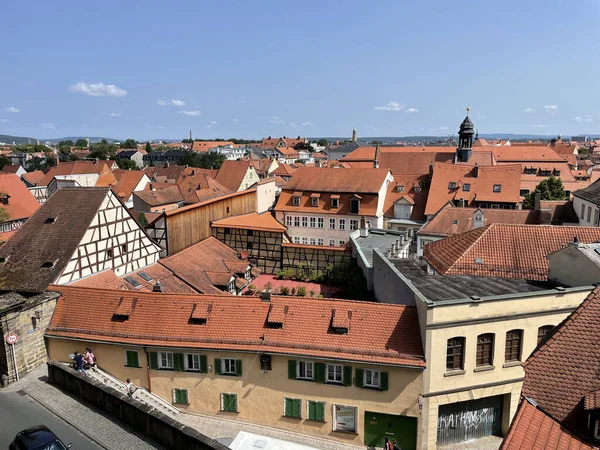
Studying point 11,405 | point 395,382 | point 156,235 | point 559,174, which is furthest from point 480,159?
point 11,405

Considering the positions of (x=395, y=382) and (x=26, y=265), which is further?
(x=26, y=265)

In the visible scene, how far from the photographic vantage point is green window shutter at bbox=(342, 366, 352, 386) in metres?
17.0

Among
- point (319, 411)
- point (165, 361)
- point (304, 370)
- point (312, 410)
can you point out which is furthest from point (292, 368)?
point (165, 361)

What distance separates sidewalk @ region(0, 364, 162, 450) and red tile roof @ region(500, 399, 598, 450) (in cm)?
956

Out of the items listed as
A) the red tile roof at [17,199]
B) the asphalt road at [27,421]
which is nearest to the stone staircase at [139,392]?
the asphalt road at [27,421]

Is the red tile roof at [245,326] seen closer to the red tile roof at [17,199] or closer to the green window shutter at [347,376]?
the green window shutter at [347,376]

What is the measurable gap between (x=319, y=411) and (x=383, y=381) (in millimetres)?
2675

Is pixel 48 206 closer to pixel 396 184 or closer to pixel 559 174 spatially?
pixel 396 184

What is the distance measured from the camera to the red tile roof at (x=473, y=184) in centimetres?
4366

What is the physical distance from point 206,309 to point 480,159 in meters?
53.1

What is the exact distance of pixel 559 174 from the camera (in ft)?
202

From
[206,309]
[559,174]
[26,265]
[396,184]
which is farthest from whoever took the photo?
[559,174]

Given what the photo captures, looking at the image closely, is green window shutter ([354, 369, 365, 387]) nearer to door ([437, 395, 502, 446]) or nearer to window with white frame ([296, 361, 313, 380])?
window with white frame ([296, 361, 313, 380])

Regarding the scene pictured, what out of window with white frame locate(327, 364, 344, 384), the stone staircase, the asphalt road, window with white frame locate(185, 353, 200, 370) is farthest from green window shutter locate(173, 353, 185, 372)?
window with white frame locate(327, 364, 344, 384)
